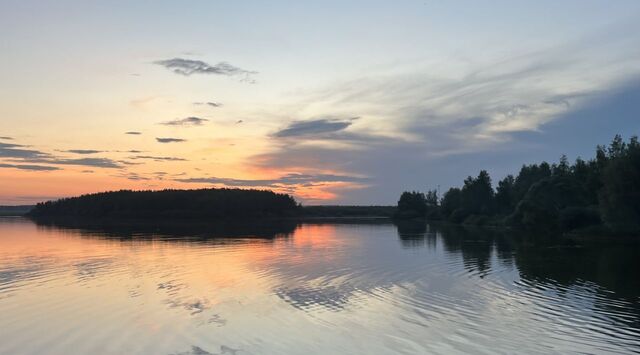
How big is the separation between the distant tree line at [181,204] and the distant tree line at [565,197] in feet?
194

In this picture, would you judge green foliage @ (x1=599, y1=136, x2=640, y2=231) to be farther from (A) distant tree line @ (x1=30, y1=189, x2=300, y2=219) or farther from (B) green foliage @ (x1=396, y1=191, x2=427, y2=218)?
(A) distant tree line @ (x1=30, y1=189, x2=300, y2=219)

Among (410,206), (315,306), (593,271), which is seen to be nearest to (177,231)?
(593,271)

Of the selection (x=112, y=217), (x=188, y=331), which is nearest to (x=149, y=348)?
(x=188, y=331)

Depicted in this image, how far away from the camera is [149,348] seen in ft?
49.3

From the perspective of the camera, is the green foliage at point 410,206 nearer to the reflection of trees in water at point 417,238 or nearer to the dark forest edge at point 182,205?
the dark forest edge at point 182,205

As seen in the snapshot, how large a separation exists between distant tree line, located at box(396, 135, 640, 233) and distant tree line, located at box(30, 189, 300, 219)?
194 feet

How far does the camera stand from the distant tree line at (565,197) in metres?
60.1

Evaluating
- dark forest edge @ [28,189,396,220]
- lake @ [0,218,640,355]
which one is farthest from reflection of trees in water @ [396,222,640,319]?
dark forest edge @ [28,189,396,220]

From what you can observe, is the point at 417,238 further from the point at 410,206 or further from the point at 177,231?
the point at 410,206

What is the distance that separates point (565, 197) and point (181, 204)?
12048cm

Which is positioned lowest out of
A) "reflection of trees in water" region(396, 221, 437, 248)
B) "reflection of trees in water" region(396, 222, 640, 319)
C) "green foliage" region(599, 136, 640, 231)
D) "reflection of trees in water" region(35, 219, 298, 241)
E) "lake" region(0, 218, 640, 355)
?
"lake" region(0, 218, 640, 355)

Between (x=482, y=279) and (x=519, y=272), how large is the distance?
4.24 m

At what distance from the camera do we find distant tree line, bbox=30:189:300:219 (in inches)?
6673

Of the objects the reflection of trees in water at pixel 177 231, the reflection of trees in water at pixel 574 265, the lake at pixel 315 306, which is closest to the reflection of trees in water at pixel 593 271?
the reflection of trees in water at pixel 574 265
